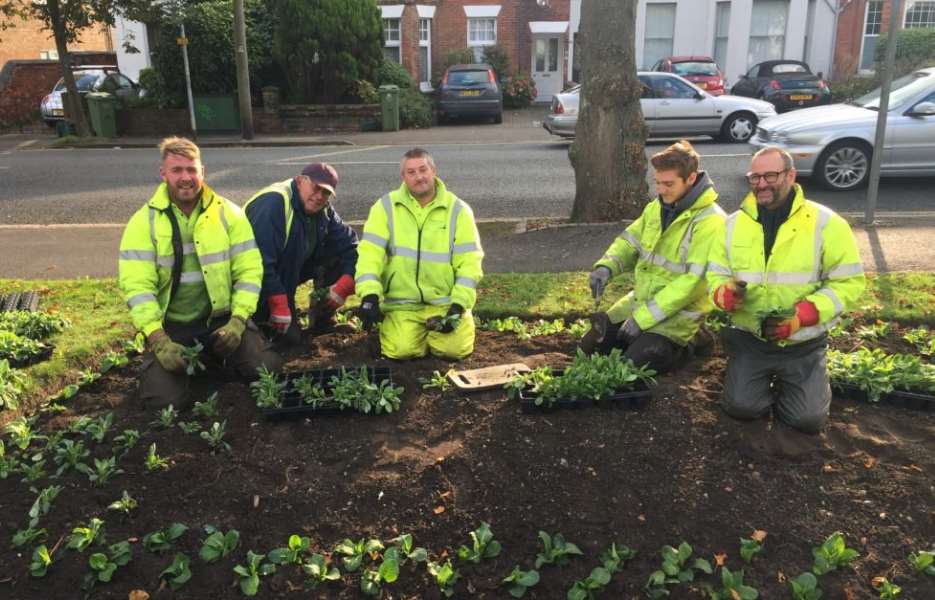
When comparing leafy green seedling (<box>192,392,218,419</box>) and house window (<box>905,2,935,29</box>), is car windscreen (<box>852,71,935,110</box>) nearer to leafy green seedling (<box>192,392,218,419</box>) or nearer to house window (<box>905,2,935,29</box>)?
leafy green seedling (<box>192,392,218,419</box>)

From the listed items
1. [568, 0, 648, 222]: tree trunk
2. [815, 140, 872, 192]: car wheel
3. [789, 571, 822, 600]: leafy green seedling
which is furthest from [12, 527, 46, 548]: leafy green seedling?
[815, 140, 872, 192]: car wheel

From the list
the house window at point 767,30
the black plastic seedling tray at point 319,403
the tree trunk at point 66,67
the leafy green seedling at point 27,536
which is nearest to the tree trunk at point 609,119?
the black plastic seedling tray at point 319,403

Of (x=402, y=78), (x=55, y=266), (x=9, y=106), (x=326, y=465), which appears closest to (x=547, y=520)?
(x=326, y=465)

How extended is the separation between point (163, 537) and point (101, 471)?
60 centimetres

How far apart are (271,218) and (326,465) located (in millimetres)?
2035

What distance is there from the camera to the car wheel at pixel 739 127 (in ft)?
54.3

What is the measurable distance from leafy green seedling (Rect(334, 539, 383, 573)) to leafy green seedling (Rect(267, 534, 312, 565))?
0.14 m

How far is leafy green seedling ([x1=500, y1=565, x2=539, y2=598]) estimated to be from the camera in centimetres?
303

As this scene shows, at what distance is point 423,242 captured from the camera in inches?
197

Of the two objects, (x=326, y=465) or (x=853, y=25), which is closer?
(x=326, y=465)

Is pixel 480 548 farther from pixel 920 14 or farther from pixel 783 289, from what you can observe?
pixel 920 14

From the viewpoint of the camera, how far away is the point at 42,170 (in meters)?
15.2

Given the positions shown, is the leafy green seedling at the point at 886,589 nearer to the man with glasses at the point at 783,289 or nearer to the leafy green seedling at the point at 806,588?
the leafy green seedling at the point at 806,588

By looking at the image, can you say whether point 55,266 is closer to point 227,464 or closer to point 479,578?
point 227,464
